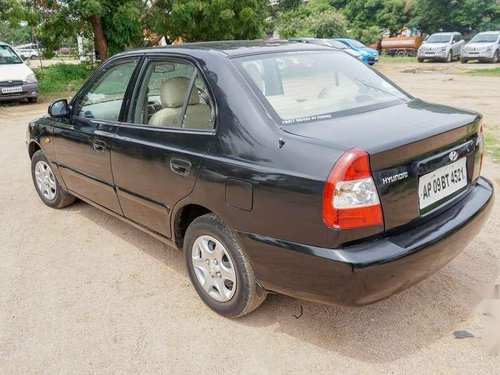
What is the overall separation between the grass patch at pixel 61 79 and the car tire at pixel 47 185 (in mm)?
11522

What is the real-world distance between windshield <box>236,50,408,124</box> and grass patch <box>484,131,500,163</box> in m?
3.58

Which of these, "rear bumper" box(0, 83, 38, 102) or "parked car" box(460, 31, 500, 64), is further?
"parked car" box(460, 31, 500, 64)

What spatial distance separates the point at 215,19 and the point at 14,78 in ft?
26.3

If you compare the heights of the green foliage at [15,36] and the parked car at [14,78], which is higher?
the green foliage at [15,36]

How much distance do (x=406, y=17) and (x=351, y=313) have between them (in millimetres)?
44412

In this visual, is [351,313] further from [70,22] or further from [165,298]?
[70,22]

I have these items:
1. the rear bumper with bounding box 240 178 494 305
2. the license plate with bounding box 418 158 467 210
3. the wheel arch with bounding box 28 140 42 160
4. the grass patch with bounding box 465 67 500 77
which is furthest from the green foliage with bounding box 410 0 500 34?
the rear bumper with bounding box 240 178 494 305

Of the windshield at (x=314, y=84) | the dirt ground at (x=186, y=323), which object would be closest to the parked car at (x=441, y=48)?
the dirt ground at (x=186, y=323)

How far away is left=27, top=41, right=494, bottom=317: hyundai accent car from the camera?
2242 mm

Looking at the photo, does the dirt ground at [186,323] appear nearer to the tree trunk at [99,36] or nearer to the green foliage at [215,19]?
the green foliage at [215,19]

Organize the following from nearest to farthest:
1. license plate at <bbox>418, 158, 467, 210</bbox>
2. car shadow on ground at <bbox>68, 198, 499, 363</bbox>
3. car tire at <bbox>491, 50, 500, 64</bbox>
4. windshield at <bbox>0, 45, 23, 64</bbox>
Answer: license plate at <bbox>418, 158, 467, 210</bbox> < car shadow on ground at <bbox>68, 198, 499, 363</bbox> < windshield at <bbox>0, 45, 23, 64</bbox> < car tire at <bbox>491, 50, 500, 64</bbox>

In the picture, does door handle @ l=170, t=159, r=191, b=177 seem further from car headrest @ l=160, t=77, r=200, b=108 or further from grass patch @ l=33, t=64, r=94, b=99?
grass patch @ l=33, t=64, r=94, b=99

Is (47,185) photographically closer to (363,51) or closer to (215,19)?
(215,19)

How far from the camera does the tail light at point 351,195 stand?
7.13 feet
